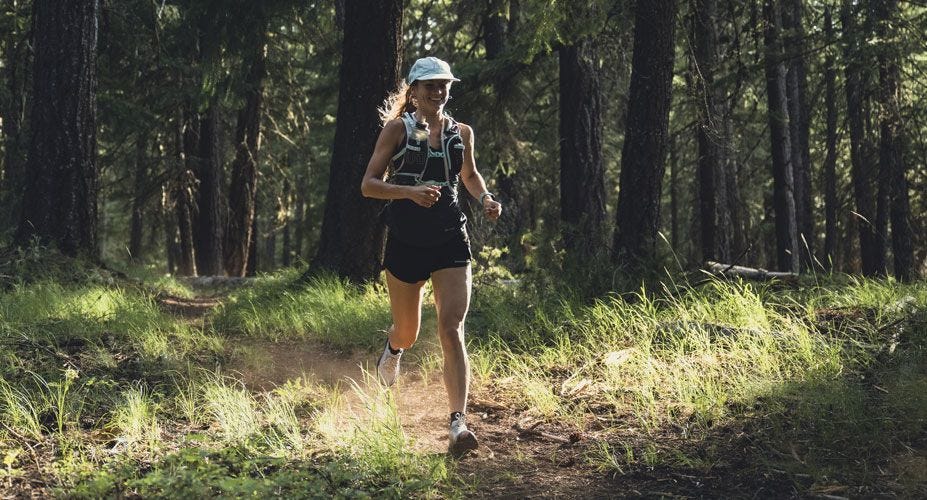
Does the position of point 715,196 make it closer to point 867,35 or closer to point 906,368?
point 867,35

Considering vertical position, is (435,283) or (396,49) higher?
(396,49)

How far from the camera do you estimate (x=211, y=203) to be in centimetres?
1744

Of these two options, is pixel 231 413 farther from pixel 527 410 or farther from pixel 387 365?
pixel 527 410

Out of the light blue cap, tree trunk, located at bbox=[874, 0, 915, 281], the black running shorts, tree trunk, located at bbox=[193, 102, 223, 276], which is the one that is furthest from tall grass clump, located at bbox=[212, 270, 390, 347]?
tree trunk, located at bbox=[193, 102, 223, 276]

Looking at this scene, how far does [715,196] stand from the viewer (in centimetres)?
1462

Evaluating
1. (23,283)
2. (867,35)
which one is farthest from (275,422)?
(867,35)

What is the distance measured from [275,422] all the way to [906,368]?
396cm

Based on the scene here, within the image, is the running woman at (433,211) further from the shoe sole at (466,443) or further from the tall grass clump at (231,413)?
the tall grass clump at (231,413)

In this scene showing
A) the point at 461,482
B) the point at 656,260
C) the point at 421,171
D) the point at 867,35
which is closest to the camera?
the point at 461,482

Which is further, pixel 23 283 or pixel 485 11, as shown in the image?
pixel 485 11

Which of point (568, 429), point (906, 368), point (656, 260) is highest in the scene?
point (656, 260)

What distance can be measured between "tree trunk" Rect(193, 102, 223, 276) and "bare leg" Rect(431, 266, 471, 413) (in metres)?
13.8

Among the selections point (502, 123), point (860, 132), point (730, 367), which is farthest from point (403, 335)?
point (860, 132)

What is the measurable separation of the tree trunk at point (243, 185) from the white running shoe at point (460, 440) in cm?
1428
